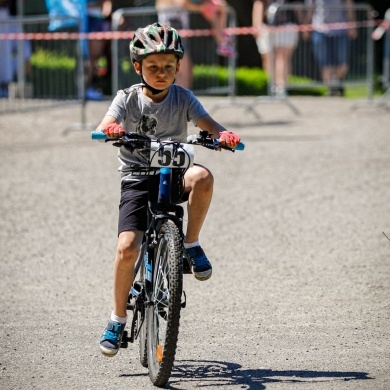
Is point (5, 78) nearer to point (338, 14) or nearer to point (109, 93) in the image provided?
point (109, 93)

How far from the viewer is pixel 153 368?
17.2 feet

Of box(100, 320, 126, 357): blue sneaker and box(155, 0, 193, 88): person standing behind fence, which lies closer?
box(100, 320, 126, 357): blue sneaker

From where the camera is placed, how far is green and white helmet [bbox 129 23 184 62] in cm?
538

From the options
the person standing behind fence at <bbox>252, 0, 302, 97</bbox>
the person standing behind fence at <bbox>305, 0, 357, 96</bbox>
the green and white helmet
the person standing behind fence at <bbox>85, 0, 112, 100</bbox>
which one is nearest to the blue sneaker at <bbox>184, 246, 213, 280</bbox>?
the green and white helmet

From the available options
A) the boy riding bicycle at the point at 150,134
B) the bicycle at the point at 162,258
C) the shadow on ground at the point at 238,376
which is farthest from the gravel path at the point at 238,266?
the boy riding bicycle at the point at 150,134

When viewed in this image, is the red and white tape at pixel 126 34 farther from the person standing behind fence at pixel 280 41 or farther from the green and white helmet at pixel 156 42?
the green and white helmet at pixel 156 42

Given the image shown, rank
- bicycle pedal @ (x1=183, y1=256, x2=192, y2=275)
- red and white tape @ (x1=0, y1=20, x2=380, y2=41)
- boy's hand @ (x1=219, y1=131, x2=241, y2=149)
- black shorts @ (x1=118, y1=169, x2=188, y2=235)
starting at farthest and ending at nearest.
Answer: red and white tape @ (x1=0, y1=20, x2=380, y2=41) < bicycle pedal @ (x1=183, y1=256, x2=192, y2=275) < black shorts @ (x1=118, y1=169, x2=188, y2=235) < boy's hand @ (x1=219, y1=131, x2=241, y2=149)

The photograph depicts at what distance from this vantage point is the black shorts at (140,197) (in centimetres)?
537

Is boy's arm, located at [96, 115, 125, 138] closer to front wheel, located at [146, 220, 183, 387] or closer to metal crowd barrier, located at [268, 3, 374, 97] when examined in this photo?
front wheel, located at [146, 220, 183, 387]

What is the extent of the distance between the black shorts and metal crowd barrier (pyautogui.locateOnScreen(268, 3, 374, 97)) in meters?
11.7

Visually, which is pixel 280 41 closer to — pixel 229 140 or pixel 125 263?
pixel 229 140

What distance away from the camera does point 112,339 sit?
5.39 meters

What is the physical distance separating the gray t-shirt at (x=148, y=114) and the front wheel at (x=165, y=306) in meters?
0.54

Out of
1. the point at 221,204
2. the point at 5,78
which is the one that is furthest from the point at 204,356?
the point at 5,78
